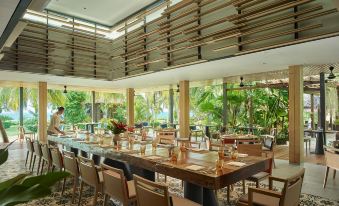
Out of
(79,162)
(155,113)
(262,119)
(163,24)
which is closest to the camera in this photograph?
(79,162)

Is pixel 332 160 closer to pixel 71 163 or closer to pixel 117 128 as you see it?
pixel 117 128

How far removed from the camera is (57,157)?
4.62 meters

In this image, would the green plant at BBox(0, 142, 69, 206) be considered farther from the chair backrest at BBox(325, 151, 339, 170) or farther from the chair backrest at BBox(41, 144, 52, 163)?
the chair backrest at BBox(325, 151, 339, 170)

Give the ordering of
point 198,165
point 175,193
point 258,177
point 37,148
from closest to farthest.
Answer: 1. point 198,165
2. point 258,177
3. point 175,193
4. point 37,148

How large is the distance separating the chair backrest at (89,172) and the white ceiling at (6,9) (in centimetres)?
204

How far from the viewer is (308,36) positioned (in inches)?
187

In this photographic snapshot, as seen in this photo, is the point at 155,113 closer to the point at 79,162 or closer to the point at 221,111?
the point at 221,111

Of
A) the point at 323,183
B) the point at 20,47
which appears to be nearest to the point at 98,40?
the point at 20,47

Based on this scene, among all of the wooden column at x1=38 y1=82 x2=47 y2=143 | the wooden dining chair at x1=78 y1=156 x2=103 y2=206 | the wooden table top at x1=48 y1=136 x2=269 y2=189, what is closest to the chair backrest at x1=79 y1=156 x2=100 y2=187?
the wooden dining chair at x1=78 y1=156 x2=103 y2=206

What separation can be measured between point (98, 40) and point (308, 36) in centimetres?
729

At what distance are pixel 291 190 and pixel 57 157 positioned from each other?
3.85 meters

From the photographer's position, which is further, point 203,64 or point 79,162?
point 203,64

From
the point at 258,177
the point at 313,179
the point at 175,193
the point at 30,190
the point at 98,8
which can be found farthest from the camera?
the point at 98,8

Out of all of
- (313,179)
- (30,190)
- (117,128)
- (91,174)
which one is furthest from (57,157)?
(313,179)
